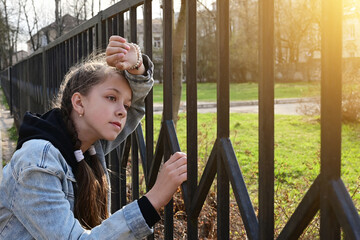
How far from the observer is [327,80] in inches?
41.6

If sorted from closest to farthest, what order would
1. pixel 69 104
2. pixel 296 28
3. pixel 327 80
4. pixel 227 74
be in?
pixel 327 80
pixel 227 74
pixel 69 104
pixel 296 28

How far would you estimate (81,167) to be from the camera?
1839 mm

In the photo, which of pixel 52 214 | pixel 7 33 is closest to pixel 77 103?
pixel 52 214

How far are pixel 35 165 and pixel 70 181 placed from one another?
18 centimetres

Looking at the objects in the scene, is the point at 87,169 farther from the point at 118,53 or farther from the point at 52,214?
the point at 118,53

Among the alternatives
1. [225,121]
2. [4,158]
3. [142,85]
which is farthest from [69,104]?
[4,158]

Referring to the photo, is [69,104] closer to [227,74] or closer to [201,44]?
[227,74]

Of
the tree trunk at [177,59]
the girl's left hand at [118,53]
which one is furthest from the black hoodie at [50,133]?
the tree trunk at [177,59]

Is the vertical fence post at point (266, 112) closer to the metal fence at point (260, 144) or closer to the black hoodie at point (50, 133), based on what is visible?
the metal fence at point (260, 144)

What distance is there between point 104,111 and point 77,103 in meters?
0.13

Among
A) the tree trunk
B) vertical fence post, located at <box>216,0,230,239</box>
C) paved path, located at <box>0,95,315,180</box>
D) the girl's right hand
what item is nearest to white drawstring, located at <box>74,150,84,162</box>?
the girl's right hand

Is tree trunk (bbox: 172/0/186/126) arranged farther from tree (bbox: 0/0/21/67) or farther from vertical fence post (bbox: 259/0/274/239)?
tree (bbox: 0/0/21/67)

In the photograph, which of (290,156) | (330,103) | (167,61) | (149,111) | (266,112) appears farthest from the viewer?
(290,156)

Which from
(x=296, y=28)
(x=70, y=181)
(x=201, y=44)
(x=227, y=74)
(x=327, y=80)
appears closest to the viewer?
(x=327, y=80)
